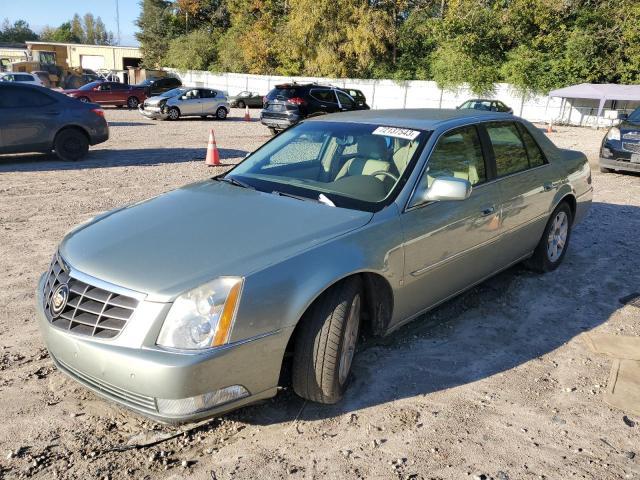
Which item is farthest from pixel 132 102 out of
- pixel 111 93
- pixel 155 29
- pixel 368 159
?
pixel 155 29

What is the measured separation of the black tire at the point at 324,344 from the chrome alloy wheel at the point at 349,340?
0.5 inches

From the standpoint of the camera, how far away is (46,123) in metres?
11.0

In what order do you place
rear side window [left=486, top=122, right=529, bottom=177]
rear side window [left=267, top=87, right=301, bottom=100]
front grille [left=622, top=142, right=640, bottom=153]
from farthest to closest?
rear side window [left=267, top=87, right=301, bottom=100], front grille [left=622, top=142, right=640, bottom=153], rear side window [left=486, top=122, right=529, bottom=177]

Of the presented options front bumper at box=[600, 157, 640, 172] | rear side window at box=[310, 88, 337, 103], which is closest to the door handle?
front bumper at box=[600, 157, 640, 172]

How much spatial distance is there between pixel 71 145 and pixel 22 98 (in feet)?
4.17

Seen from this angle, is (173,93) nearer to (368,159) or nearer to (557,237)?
(557,237)

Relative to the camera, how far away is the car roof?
161 inches

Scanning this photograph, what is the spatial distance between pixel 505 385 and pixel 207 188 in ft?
7.92

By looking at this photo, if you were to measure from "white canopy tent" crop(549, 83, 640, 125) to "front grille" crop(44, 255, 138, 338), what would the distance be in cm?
3032

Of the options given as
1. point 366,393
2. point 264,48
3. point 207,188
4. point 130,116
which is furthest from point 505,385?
point 264,48

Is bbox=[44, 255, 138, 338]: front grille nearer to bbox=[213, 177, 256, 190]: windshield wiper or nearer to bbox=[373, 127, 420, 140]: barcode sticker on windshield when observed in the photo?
bbox=[213, 177, 256, 190]: windshield wiper

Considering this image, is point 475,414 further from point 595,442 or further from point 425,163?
point 425,163

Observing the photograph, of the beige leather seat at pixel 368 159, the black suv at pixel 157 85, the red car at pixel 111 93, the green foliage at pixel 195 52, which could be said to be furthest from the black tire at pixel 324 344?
the green foliage at pixel 195 52

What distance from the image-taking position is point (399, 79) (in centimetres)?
3825
